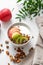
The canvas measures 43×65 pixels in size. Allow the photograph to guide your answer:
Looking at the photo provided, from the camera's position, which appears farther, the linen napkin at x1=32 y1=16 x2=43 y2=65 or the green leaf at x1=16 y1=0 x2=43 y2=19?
the green leaf at x1=16 y1=0 x2=43 y2=19

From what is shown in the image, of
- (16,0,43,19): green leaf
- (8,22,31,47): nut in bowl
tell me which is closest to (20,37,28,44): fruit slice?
(8,22,31,47): nut in bowl

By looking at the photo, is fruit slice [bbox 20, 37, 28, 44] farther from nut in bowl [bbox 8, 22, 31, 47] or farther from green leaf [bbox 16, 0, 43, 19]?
green leaf [bbox 16, 0, 43, 19]

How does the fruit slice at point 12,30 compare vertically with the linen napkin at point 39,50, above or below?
above

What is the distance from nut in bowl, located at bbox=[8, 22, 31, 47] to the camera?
0.98 metres

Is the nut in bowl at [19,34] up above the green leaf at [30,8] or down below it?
below

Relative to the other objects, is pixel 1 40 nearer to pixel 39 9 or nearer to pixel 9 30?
pixel 9 30

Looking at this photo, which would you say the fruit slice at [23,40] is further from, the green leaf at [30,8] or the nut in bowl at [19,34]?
the green leaf at [30,8]

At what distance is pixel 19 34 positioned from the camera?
99 cm

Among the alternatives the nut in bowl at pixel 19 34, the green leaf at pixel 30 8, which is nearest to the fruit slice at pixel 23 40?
the nut in bowl at pixel 19 34

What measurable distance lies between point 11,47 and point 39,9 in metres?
0.21

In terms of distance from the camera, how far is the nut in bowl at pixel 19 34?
982mm

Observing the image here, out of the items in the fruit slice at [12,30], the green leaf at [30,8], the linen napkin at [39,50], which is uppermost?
the green leaf at [30,8]

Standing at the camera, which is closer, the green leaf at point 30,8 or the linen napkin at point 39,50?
the linen napkin at point 39,50

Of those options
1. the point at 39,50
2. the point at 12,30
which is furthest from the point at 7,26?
the point at 39,50
